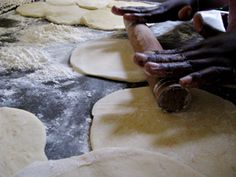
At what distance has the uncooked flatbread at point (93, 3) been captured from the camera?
2.60m

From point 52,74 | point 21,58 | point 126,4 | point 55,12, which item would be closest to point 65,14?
point 55,12

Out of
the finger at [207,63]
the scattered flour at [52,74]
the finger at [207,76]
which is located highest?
the finger at [207,63]

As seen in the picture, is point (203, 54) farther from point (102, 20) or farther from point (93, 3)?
point (93, 3)

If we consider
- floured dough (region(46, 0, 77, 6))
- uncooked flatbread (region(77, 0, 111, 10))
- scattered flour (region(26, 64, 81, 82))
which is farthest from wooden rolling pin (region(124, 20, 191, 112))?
floured dough (region(46, 0, 77, 6))

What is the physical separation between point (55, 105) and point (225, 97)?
0.79m

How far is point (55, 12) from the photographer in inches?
97.6

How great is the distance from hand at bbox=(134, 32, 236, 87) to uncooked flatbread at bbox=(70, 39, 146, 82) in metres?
0.32

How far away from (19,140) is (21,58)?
0.74 m

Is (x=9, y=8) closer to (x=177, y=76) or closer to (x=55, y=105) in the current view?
(x=55, y=105)

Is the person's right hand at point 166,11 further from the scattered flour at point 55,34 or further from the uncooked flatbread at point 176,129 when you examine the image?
the uncooked flatbread at point 176,129

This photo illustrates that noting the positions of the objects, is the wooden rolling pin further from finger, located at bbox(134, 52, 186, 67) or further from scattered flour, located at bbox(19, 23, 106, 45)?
scattered flour, located at bbox(19, 23, 106, 45)

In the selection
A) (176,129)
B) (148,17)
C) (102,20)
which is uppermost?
(148,17)

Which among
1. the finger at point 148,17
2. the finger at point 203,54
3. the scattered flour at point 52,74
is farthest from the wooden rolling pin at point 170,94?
the finger at point 148,17

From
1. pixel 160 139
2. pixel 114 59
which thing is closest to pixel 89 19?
pixel 114 59
